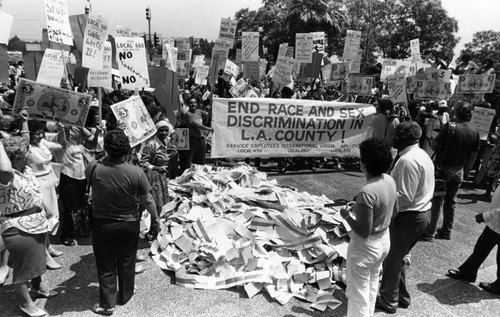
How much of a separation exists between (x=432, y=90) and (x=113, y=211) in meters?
7.70

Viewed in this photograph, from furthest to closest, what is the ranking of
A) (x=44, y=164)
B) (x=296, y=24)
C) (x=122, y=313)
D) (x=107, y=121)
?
(x=296, y=24) < (x=107, y=121) < (x=44, y=164) < (x=122, y=313)

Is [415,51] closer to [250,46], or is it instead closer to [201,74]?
[250,46]

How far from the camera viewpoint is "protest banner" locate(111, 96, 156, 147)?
190 inches

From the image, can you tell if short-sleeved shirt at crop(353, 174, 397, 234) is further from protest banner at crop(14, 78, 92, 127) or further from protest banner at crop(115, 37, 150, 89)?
protest banner at crop(115, 37, 150, 89)

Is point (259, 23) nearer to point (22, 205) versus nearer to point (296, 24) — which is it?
point (296, 24)

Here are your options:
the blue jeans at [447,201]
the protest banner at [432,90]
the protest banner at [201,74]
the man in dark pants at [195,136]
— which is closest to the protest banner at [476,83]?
the protest banner at [432,90]

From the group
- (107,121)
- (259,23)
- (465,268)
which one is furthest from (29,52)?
(259,23)

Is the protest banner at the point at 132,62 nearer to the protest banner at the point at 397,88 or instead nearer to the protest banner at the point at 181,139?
the protest banner at the point at 181,139

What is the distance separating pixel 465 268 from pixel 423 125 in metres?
4.16

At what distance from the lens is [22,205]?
3.21 metres

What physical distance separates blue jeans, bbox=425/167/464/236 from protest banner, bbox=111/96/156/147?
174 inches

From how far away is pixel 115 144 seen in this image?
3.31 meters

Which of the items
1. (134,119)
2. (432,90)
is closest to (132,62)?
(134,119)

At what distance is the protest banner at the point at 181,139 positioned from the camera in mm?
7137
